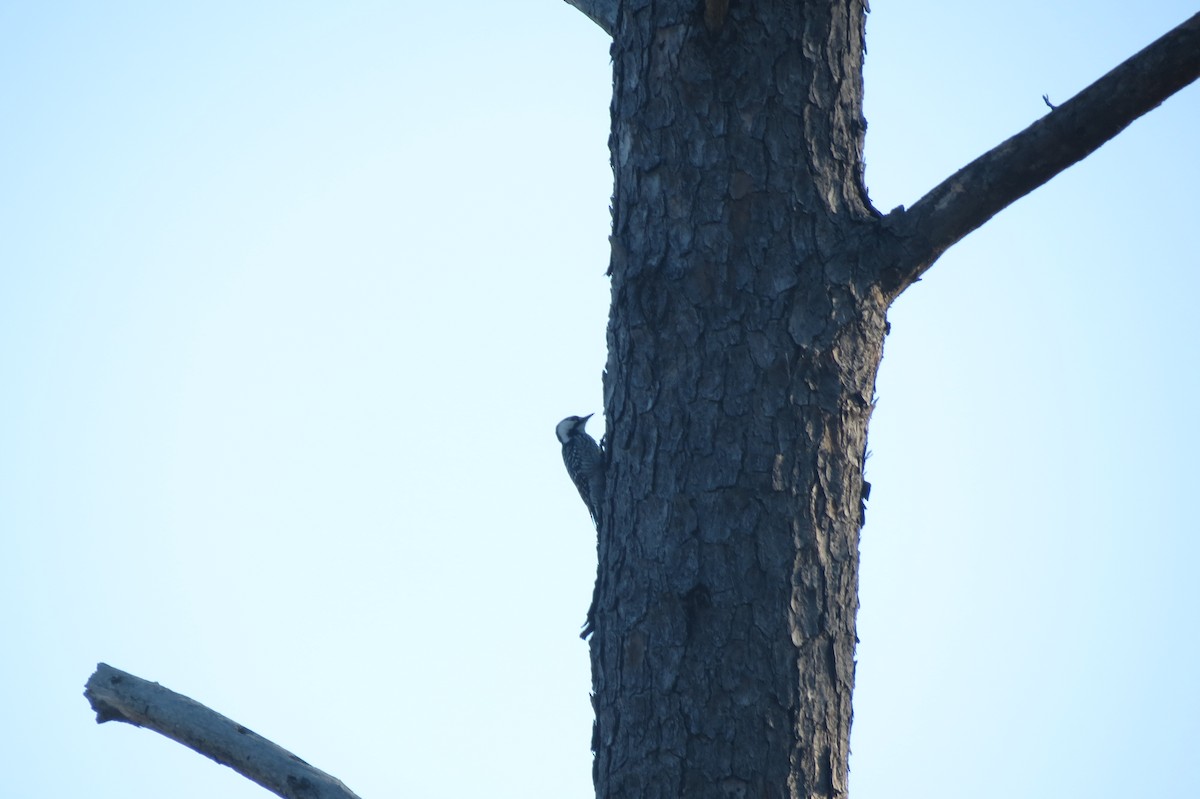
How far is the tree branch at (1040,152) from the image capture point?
2.38 metres

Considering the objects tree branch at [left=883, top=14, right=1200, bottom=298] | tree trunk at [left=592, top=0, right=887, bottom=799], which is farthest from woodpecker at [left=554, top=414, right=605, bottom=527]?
tree branch at [left=883, top=14, right=1200, bottom=298]

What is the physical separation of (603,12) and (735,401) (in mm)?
1336

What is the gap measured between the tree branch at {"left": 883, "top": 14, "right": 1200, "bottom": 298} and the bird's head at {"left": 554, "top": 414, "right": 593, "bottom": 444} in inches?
185

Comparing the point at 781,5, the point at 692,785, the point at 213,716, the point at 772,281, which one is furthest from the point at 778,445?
the point at 213,716

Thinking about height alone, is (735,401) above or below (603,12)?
below

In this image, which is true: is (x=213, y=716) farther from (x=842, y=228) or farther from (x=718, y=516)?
(x=842, y=228)

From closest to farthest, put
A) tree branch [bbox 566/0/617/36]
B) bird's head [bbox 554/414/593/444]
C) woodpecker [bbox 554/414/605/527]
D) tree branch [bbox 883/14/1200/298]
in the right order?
1. tree branch [bbox 883/14/1200/298]
2. tree branch [bbox 566/0/617/36]
3. woodpecker [bbox 554/414/605/527]
4. bird's head [bbox 554/414/593/444]

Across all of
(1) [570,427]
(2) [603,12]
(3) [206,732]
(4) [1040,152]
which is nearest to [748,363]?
(4) [1040,152]

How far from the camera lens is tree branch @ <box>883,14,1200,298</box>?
93.7 inches

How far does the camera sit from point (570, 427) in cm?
738

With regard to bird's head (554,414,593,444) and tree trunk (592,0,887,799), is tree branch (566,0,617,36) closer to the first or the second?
tree trunk (592,0,887,799)

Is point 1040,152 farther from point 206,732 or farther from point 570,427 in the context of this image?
point 570,427

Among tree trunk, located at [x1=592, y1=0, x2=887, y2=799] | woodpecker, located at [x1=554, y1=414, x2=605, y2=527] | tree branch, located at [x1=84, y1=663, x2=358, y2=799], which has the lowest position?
tree branch, located at [x1=84, y1=663, x2=358, y2=799]

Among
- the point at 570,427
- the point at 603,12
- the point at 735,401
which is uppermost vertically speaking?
the point at 570,427
